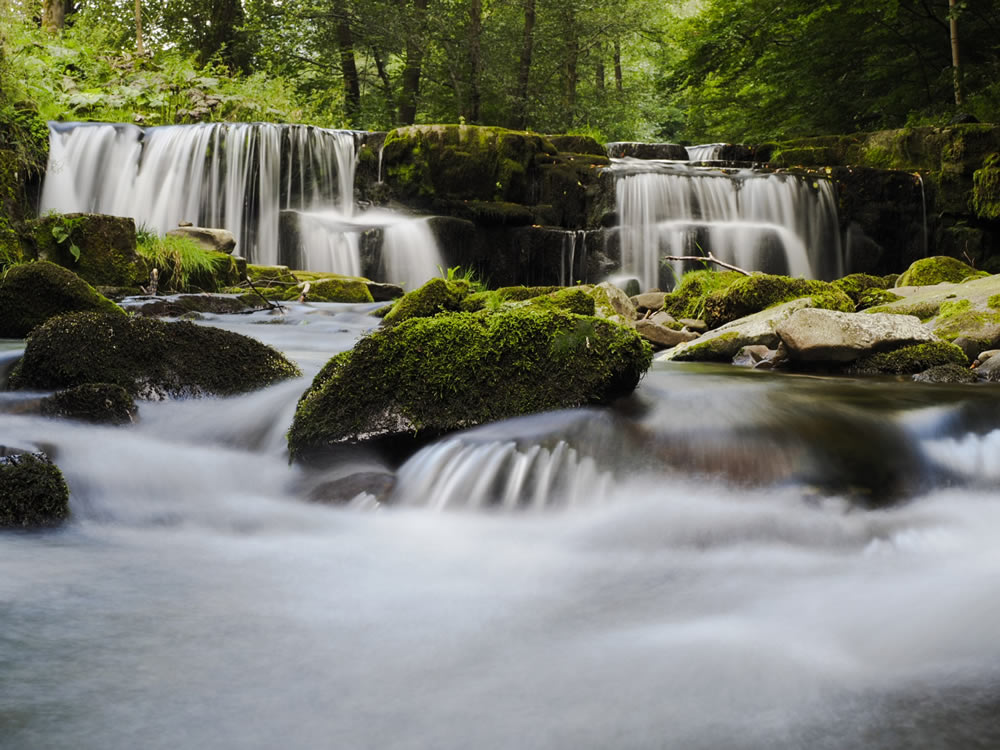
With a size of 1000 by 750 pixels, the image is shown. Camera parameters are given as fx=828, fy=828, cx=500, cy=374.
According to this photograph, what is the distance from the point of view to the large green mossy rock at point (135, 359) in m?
4.85

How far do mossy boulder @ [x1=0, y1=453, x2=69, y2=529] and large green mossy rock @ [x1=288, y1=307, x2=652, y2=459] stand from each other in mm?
1122

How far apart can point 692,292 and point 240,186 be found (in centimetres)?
851

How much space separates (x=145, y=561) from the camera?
3.23 metres

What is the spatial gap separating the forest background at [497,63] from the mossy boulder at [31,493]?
9774 millimetres

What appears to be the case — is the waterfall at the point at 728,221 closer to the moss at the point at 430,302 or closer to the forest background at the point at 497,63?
the forest background at the point at 497,63

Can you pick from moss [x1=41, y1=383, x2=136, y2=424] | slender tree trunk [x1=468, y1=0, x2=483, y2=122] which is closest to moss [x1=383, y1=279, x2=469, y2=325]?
moss [x1=41, y1=383, x2=136, y2=424]

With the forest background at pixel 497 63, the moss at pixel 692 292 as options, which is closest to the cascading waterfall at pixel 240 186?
the forest background at pixel 497 63

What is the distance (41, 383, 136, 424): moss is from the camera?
4.48 m

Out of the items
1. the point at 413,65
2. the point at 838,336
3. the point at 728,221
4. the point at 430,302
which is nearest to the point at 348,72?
the point at 413,65

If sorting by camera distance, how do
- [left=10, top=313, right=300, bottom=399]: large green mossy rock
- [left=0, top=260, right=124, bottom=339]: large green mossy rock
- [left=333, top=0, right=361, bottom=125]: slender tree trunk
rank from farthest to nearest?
[left=333, top=0, right=361, bottom=125]: slender tree trunk → [left=0, top=260, right=124, bottom=339]: large green mossy rock → [left=10, top=313, right=300, bottom=399]: large green mossy rock

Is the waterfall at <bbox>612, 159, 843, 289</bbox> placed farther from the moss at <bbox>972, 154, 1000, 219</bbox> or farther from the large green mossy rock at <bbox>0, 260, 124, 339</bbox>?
the large green mossy rock at <bbox>0, 260, 124, 339</bbox>

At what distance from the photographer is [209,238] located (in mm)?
11758

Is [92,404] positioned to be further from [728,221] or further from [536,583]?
[728,221]

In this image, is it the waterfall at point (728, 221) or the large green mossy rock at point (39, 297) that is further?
the waterfall at point (728, 221)
